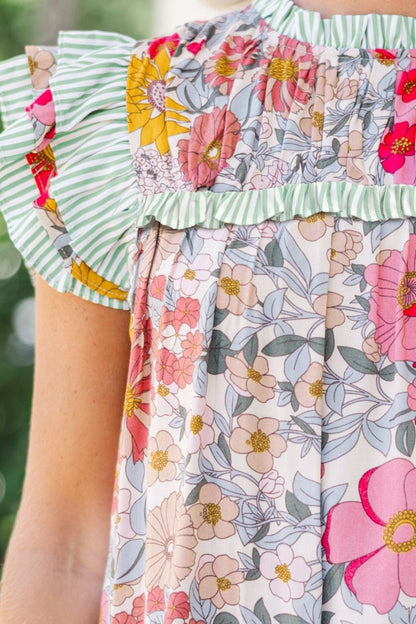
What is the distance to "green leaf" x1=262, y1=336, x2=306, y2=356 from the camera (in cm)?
88

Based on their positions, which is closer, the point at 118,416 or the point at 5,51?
the point at 118,416

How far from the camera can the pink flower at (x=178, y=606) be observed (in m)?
0.87

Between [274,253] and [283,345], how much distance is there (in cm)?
10

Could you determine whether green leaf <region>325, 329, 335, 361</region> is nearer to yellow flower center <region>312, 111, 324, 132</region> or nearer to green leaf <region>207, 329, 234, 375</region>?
green leaf <region>207, 329, 234, 375</region>

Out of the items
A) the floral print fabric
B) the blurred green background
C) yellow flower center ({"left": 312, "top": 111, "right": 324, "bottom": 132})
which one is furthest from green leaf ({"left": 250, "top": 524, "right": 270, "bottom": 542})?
the blurred green background

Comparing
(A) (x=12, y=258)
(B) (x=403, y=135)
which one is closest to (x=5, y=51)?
(A) (x=12, y=258)

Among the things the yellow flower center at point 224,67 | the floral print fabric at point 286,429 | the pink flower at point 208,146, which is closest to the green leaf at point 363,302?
the floral print fabric at point 286,429

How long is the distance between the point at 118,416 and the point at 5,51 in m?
3.07

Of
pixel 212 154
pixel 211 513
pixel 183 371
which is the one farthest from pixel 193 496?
pixel 212 154

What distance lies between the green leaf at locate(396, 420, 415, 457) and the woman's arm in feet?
1.25

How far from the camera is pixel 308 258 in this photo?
34.9 inches

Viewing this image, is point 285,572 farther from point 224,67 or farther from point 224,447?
point 224,67

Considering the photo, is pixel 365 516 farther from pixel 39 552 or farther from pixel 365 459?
pixel 39 552

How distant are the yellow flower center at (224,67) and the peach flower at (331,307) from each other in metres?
0.30
